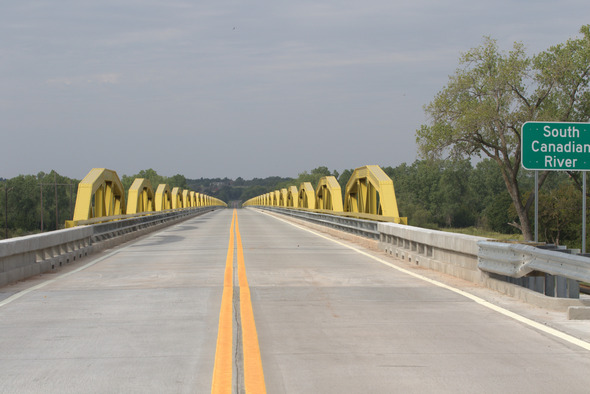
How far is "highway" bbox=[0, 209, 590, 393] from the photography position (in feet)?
17.6

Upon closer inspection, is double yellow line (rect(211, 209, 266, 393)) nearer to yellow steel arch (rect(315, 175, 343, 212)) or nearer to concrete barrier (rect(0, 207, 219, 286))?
concrete barrier (rect(0, 207, 219, 286))

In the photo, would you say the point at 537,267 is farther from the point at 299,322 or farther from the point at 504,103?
the point at 504,103

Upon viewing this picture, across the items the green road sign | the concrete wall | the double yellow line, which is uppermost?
the green road sign

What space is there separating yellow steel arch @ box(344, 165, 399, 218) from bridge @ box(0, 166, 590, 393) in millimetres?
5400

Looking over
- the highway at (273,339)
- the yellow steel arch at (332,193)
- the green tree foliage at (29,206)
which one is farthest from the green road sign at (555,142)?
the green tree foliage at (29,206)

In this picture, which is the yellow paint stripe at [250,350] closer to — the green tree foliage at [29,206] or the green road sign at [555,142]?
the green road sign at [555,142]

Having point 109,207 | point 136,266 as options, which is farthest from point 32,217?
point 136,266

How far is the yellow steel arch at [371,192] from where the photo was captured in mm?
21312

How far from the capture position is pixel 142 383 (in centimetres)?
528

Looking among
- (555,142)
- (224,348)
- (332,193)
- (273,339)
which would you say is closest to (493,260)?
(555,142)

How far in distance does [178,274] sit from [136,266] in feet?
7.31

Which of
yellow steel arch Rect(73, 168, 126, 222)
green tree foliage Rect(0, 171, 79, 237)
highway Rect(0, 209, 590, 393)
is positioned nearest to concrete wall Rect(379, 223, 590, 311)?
highway Rect(0, 209, 590, 393)

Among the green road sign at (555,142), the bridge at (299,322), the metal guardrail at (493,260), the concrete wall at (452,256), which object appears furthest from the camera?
the green road sign at (555,142)

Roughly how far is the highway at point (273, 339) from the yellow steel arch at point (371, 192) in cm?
891
